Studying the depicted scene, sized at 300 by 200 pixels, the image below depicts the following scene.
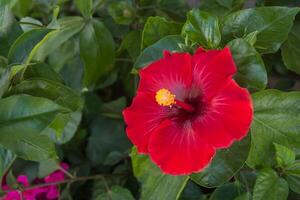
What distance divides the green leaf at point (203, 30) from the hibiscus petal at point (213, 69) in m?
0.08

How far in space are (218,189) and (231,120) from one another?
337 mm

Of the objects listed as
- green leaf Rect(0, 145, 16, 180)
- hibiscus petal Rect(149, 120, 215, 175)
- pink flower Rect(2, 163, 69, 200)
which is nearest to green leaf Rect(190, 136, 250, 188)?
hibiscus petal Rect(149, 120, 215, 175)

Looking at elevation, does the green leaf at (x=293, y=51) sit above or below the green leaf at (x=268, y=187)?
above

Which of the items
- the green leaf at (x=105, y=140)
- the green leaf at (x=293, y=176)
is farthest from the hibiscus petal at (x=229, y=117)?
the green leaf at (x=105, y=140)

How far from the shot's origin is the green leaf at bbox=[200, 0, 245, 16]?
3.23ft

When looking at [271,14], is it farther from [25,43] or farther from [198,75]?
[25,43]

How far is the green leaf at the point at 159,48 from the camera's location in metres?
0.80

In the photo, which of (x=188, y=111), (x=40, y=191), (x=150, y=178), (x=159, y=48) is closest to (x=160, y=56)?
(x=159, y=48)

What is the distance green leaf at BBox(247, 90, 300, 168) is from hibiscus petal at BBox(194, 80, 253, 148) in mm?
142

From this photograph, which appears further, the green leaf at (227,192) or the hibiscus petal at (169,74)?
the green leaf at (227,192)

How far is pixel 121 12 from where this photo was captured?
1090mm

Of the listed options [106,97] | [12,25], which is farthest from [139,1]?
[106,97]

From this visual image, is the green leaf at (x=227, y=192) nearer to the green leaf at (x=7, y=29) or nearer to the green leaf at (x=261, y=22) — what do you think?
the green leaf at (x=261, y=22)

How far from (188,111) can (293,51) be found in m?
0.37
